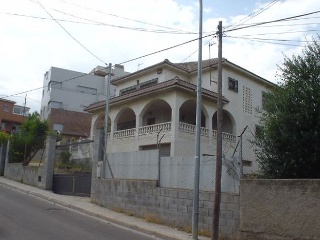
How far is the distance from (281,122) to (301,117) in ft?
1.78

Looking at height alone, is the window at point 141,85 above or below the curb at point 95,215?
above

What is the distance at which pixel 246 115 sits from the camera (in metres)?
29.0

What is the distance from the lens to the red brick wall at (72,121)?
49.2 meters

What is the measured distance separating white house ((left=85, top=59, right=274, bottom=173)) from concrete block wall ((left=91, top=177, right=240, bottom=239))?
732 cm

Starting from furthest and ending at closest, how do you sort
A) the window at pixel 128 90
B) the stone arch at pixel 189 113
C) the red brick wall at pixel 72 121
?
the red brick wall at pixel 72 121 < the window at pixel 128 90 < the stone arch at pixel 189 113

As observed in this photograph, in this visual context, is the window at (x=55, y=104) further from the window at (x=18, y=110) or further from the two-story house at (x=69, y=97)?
the window at (x=18, y=110)

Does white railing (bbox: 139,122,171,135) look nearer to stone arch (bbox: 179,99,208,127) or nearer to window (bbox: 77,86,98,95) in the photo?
stone arch (bbox: 179,99,208,127)

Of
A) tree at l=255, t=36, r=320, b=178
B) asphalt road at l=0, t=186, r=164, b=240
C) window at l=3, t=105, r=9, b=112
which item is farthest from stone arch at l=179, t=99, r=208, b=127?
window at l=3, t=105, r=9, b=112

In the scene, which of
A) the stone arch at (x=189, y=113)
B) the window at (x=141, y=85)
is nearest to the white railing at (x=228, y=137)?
the stone arch at (x=189, y=113)

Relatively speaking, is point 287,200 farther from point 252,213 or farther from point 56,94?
point 56,94

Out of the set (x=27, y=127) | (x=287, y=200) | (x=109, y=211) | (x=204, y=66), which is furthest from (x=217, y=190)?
(x=27, y=127)

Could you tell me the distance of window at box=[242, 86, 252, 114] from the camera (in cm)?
2889

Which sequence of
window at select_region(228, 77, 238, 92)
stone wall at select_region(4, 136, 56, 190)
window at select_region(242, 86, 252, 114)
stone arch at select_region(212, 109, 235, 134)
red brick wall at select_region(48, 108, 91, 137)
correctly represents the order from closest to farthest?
stone wall at select_region(4, 136, 56, 190) < window at select_region(228, 77, 238, 92) < stone arch at select_region(212, 109, 235, 134) < window at select_region(242, 86, 252, 114) < red brick wall at select_region(48, 108, 91, 137)

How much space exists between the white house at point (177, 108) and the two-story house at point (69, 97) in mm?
19101
